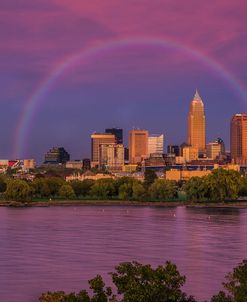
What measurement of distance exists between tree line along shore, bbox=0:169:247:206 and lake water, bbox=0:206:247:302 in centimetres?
2360

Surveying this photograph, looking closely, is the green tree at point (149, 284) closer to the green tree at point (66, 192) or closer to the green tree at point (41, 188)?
the green tree at point (66, 192)

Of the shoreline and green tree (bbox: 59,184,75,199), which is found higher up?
green tree (bbox: 59,184,75,199)

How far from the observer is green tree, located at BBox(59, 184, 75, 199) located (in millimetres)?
82312

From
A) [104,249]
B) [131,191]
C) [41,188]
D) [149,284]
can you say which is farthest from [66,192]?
[149,284]

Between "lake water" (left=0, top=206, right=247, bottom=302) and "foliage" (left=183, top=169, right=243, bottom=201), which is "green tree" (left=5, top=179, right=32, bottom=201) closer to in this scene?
"foliage" (left=183, top=169, right=243, bottom=201)

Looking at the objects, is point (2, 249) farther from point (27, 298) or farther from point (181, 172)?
point (181, 172)

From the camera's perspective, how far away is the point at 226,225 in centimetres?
4581

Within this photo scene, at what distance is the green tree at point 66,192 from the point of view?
270 ft

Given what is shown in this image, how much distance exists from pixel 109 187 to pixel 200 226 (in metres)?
38.9

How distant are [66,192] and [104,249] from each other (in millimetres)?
50835

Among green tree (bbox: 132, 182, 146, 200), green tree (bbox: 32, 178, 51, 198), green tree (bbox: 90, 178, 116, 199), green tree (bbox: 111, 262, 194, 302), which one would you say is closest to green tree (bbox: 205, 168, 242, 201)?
green tree (bbox: 132, 182, 146, 200)

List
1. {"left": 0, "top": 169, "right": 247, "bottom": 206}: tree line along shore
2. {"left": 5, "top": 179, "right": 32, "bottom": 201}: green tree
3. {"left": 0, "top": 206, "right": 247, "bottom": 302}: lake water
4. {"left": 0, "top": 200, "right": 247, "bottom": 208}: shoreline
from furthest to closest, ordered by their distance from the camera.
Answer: {"left": 5, "top": 179, "right": 32, "bottom": 201}: green tree → {"left": 0, "top": 169, "right": 247, "bottom": 206}: tree line along shore → {"left": 0, "top": 200, "right": 247, "bottom": 208}: shoreline → {"left": 0, "top": 206, "right": 247, "bottom": 302}: lake water

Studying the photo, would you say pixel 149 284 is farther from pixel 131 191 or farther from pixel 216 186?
pixel 131 191

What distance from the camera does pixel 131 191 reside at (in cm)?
8206
